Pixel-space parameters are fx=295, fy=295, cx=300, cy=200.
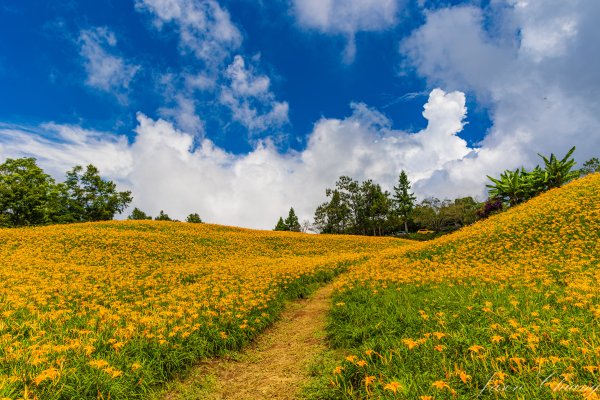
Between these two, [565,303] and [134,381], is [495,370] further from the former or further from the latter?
[134,381]

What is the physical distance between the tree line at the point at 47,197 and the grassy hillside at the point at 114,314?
99.4 feet

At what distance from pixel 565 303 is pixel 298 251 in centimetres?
2032

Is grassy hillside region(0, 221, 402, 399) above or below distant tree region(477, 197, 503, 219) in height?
below

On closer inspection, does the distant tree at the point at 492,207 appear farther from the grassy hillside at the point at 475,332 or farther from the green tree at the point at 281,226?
the green tree at the point at 281,226

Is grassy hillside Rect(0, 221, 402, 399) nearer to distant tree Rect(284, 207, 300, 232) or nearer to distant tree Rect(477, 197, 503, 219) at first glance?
distant tree Rect(477, 197, 503, 219)

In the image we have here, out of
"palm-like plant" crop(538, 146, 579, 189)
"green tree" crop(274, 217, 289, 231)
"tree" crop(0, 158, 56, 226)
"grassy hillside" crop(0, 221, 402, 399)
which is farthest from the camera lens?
"green tree" crop(274, 217, 289, 231)

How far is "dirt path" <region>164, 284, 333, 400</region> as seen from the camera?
489 centimetres

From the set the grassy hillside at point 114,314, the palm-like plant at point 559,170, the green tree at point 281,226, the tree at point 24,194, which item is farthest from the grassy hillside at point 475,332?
the green tree at point 281,226

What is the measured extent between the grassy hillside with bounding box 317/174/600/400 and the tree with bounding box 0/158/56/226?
48.8 meters

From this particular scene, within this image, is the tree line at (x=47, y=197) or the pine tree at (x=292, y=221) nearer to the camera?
the tree line at (x=47, y=197)

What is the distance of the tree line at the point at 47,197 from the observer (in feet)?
130

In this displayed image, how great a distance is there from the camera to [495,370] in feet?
11.9

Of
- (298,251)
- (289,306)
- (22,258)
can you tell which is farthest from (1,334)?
(298,251)

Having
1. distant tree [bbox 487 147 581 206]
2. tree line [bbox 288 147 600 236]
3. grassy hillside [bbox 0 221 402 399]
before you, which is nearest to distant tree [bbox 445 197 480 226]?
tree line [bbox 288 147 600 236]
